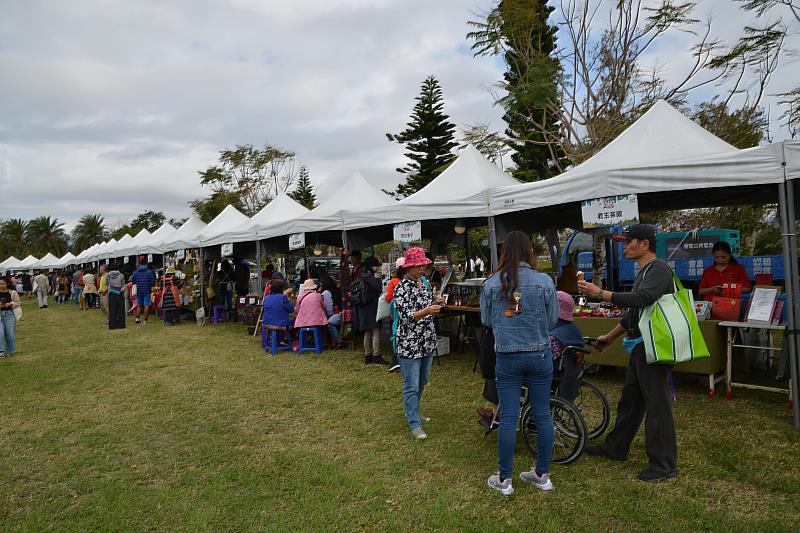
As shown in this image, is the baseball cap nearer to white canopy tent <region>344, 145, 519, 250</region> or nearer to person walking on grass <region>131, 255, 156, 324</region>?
white canopy tent <region>344, 145, 519, 250</region>

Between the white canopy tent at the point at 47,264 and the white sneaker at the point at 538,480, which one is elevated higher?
the white canopy tent at the point at 47,264

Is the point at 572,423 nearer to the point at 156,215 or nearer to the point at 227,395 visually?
the point at 227,395

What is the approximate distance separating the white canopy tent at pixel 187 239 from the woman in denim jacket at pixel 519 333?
11867 millimetres

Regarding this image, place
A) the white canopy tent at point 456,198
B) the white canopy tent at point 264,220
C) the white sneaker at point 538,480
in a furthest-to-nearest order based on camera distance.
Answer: the white canopy tent at point 264,220
the white canopy tent at point 456,198
the white sneaker at point 538,480

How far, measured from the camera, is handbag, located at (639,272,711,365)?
3.21 metres

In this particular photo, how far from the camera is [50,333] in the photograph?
1285 centimetres

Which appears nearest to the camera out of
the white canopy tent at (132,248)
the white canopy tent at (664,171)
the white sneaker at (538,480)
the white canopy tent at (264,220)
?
the white sneaker at (538,480)

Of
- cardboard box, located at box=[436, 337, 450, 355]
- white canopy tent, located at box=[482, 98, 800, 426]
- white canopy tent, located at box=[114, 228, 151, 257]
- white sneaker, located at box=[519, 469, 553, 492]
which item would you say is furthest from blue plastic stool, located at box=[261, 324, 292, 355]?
white canopy tent, located at box=[114, 228, 151, 257]

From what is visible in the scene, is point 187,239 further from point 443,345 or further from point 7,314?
point 443,345

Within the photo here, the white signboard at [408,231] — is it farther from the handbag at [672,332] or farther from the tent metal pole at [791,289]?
the handbag at [672,332]

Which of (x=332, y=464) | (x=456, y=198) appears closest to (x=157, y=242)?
(x=456, y=198)

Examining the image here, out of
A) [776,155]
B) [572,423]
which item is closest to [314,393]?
[572,423]

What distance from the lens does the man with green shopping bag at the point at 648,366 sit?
128 inches

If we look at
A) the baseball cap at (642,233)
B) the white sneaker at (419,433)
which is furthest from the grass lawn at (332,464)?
the baseball cap at (642,233)
